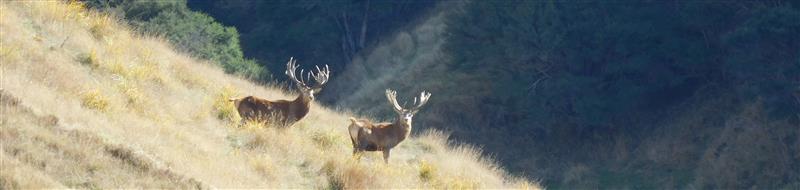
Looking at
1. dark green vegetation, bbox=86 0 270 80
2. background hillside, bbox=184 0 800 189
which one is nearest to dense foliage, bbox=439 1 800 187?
background hillside, bbox=184 0 800 189

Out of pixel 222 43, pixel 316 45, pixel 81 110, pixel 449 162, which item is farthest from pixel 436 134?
pixel 316 45

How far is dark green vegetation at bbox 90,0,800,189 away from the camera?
30812mm

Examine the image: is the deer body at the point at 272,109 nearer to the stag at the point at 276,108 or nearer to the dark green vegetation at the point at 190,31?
the stag at the point at 276,108

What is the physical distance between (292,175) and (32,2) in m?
6.38

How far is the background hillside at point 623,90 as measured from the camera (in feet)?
101

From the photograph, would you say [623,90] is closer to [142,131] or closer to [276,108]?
[276,108]

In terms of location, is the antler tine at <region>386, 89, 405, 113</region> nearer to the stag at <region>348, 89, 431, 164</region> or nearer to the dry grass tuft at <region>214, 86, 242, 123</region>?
the stag at <region>348, 89, 431, 164</region>

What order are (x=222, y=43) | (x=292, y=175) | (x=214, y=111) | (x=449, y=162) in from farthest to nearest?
1. (x=222, y=43)
2. (x=449, y=162)
3. (x=214, y=111)
4. (x=292, y=175)

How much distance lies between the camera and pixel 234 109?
20734 mm

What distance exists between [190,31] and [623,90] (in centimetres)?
1206

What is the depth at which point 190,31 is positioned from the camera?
38.7 m

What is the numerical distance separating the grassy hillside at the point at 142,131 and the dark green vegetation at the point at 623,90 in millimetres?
8502

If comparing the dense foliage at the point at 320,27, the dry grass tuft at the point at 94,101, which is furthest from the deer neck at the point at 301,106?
the dense foliage at the point at 320,27

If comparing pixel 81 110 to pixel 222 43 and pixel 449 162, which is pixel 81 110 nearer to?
pixel 449 162
